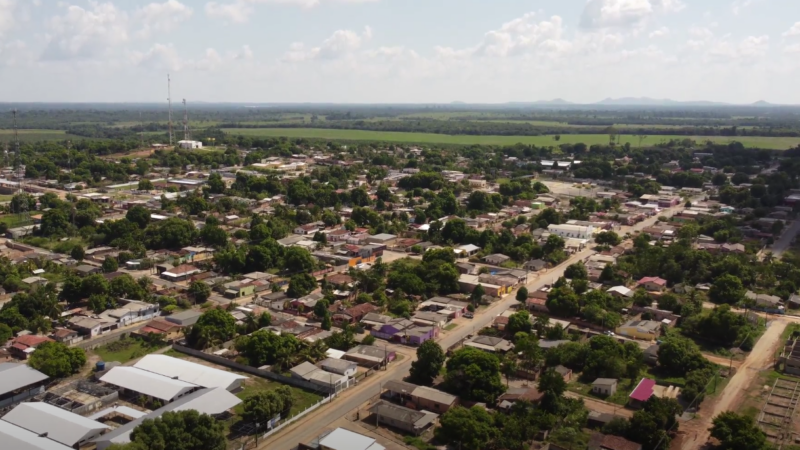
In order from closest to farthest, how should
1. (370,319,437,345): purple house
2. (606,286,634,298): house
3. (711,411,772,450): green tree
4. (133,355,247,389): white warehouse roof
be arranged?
(711,411,772,450): green tree, (133,355,247,389): white warehouse roof, (370,319,437,345): purple house, (606,286,634,298): house

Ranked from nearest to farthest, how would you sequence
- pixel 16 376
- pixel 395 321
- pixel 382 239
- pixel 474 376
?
pixel 474 376 < pixel 16 376 < pixel 395 321 < pixel 382 239

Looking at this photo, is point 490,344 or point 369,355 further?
point 490,344

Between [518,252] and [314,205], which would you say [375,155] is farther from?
[518,252]

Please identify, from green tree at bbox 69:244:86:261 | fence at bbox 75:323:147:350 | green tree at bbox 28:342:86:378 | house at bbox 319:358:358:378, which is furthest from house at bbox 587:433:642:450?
green tree at bbox 69:244:86:261

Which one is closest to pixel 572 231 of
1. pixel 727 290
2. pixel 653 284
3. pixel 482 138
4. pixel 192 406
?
pixel 653 284

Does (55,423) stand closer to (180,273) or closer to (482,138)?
(180,273)

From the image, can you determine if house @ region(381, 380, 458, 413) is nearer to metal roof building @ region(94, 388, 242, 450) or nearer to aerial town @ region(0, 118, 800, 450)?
aerial town @ region(0, 118, 800, 450)
